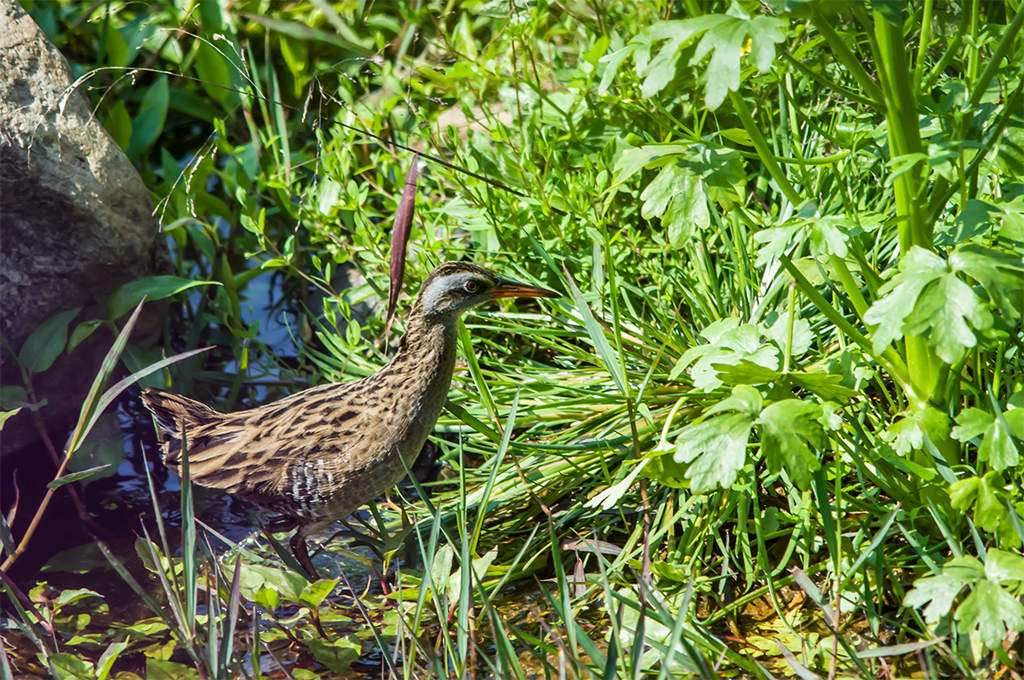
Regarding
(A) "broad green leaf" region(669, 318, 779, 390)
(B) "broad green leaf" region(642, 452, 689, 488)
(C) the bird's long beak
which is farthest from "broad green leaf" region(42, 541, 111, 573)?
(A) "broad green leaf" region(669, 318, 779, 390)

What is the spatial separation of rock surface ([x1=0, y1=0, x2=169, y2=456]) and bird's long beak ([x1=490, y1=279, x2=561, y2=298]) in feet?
4.72

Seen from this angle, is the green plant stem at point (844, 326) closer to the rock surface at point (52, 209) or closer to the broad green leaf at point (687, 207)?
the broad green leaf at point (687, 207)

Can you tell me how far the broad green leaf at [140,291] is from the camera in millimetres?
3682

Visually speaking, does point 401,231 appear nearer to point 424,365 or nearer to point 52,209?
point 424,365

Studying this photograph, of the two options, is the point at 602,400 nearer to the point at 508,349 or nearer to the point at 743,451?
the point at 508,349

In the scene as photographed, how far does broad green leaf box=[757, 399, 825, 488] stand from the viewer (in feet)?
7.46

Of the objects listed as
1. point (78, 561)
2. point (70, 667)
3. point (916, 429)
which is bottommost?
point (78, 561)

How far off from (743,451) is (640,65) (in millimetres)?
948

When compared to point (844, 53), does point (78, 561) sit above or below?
below

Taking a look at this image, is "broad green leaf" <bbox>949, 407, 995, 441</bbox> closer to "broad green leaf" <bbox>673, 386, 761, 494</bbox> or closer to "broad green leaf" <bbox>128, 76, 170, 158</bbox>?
"broad green leaf" <bbox>673, 386, 761, 494</bbox>

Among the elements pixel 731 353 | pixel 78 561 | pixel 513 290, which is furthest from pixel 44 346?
pixel 731 353

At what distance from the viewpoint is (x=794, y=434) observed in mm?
2283

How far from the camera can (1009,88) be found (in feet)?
10.2

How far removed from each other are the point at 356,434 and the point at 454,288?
55 centimetres
